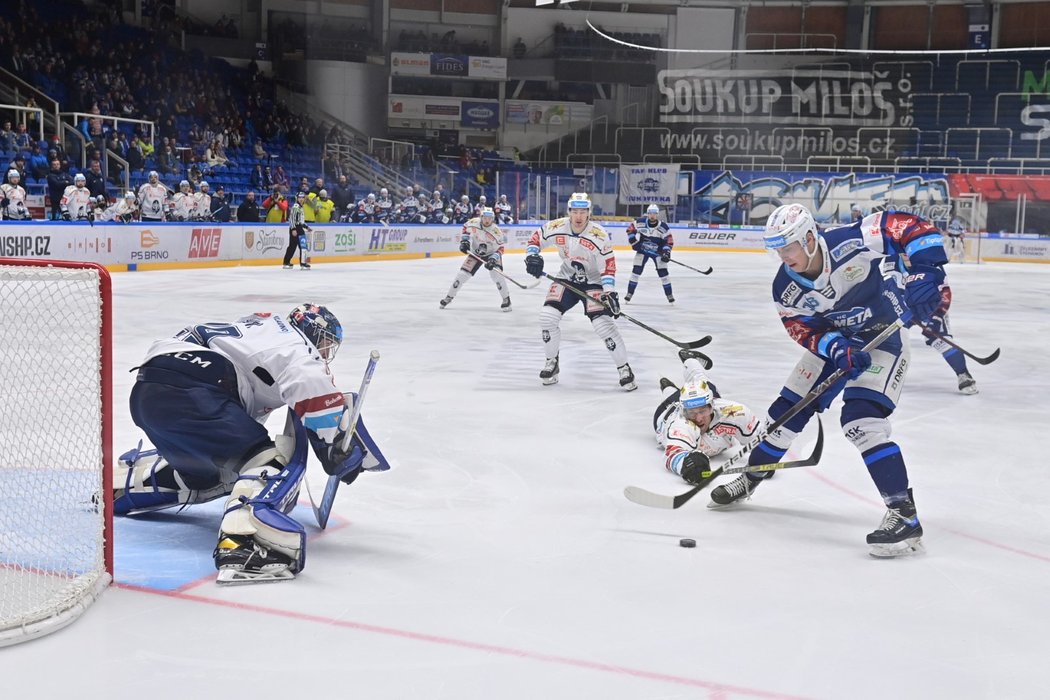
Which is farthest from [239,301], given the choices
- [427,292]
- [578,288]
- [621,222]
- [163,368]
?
[621,222]

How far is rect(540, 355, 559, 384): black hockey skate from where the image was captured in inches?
322

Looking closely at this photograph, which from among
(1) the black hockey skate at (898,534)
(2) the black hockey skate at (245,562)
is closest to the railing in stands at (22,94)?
(2) the black hockey skate at (245,562)

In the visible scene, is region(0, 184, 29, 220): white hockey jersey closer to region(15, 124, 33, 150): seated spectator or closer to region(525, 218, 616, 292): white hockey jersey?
region(15, 124, 33, 150): seated spectator

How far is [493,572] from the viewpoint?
3.80 metres

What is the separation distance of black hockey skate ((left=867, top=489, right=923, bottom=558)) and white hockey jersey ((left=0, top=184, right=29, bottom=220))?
15393 millimetres

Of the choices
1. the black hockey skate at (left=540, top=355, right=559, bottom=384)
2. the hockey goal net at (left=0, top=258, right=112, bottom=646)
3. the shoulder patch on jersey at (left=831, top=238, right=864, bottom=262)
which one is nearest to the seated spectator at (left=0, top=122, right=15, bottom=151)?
the black hockey skate at (left=540, top=355, right=559, bottom=384)

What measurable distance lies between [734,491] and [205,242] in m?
16.4

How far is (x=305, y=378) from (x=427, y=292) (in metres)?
12.6

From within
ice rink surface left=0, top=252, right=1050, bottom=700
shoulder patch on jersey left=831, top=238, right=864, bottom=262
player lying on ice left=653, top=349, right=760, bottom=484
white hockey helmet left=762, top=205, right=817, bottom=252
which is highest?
white hockey helmet left=762, top=205, right=817, bottom=252

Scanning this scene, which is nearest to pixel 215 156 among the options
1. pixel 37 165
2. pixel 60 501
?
A: pixel 37 165

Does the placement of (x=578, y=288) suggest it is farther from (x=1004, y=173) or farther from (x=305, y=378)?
(x=1004, y=173)

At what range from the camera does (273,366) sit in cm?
366

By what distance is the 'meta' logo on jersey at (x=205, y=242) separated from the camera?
1914 cm

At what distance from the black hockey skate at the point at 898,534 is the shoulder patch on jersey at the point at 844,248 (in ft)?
3.20
